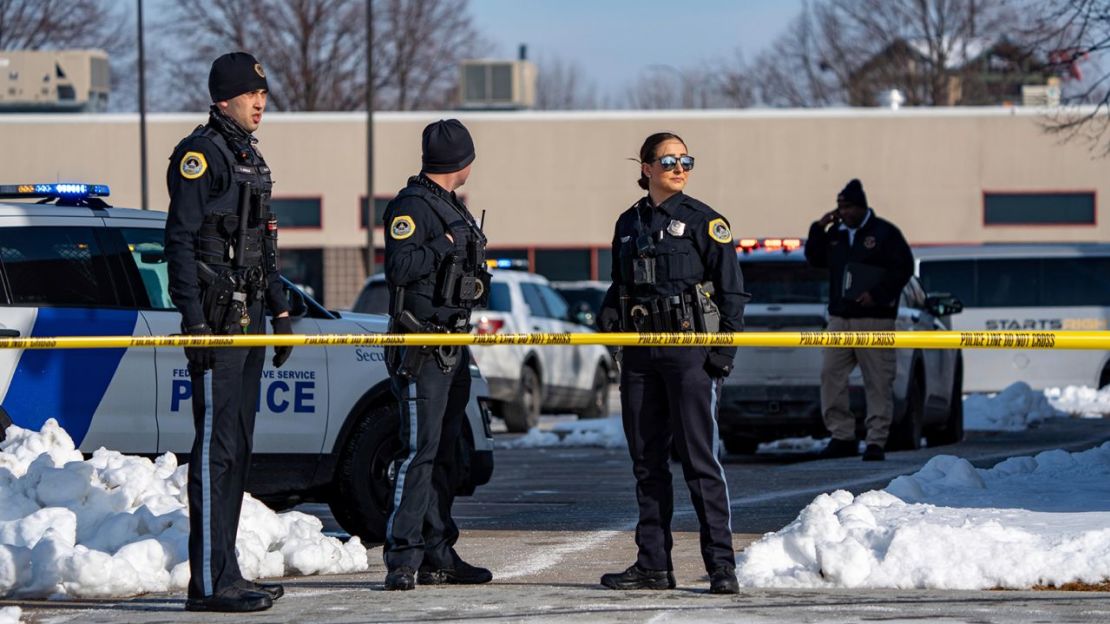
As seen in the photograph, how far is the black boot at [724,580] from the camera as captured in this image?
7004mm

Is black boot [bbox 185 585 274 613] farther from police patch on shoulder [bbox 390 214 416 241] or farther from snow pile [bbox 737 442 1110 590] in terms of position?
snow pile [bbox 737 442 1110 590]

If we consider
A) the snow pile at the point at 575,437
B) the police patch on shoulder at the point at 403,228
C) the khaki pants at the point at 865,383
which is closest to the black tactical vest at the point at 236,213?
the police patch on shoulder at the point at 403,228

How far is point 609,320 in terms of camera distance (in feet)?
24.4

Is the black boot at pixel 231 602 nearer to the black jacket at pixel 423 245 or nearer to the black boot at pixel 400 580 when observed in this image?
the black boot at pixel 400 580

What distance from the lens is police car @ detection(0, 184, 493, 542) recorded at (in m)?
8.53

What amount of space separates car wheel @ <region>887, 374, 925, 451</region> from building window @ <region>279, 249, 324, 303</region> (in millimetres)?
28571

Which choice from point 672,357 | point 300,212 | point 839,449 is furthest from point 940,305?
point 300,212

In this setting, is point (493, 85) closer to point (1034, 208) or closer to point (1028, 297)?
point (1034, 208)

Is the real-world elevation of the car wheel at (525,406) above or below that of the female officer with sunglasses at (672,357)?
below

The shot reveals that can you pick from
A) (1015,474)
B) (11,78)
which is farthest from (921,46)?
(1015,474)

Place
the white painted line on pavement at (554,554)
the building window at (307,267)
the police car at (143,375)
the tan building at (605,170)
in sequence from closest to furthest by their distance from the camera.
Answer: the white painted line on pavement at (554,554) < the police car at (143,375) < the tan building at (605,170) < the building window at (307,267)

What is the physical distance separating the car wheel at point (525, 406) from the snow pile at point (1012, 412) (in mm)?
4414

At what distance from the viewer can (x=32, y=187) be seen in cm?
884

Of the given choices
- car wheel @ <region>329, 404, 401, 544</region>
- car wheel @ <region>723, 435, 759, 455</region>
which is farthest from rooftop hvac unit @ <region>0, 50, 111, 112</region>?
car wheel @ <region>329, 404, 401, 544</region>
